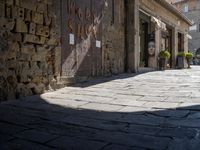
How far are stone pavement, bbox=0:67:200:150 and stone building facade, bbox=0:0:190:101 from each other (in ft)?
1.84

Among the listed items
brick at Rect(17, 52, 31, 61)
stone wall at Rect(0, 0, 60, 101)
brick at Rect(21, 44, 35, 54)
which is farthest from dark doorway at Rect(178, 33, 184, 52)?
A: brick at Rect(17, 52, 31, 61)

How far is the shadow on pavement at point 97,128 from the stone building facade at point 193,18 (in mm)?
38147

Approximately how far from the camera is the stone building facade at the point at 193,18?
4125cm

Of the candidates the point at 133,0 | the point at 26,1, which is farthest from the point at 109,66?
the point at 26,1

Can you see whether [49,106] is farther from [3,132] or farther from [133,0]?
[133,0]

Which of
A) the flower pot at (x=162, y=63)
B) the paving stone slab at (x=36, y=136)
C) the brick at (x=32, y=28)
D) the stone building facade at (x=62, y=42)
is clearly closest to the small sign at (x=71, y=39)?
the stone building facade at (x=62, y=42)

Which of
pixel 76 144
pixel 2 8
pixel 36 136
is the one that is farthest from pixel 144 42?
pixel 76 144

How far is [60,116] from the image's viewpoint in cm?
462

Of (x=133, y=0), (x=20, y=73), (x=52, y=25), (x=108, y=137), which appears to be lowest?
(x=108, y=137)

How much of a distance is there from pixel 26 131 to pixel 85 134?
28.7 inches

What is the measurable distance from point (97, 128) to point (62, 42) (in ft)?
13.8

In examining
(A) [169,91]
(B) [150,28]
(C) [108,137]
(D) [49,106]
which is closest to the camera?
(C) [108,137]

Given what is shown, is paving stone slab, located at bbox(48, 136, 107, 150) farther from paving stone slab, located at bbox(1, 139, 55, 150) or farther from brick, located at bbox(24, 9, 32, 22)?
brick, located at bbox(24, 9, 32, 22)

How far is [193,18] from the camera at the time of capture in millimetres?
42375
